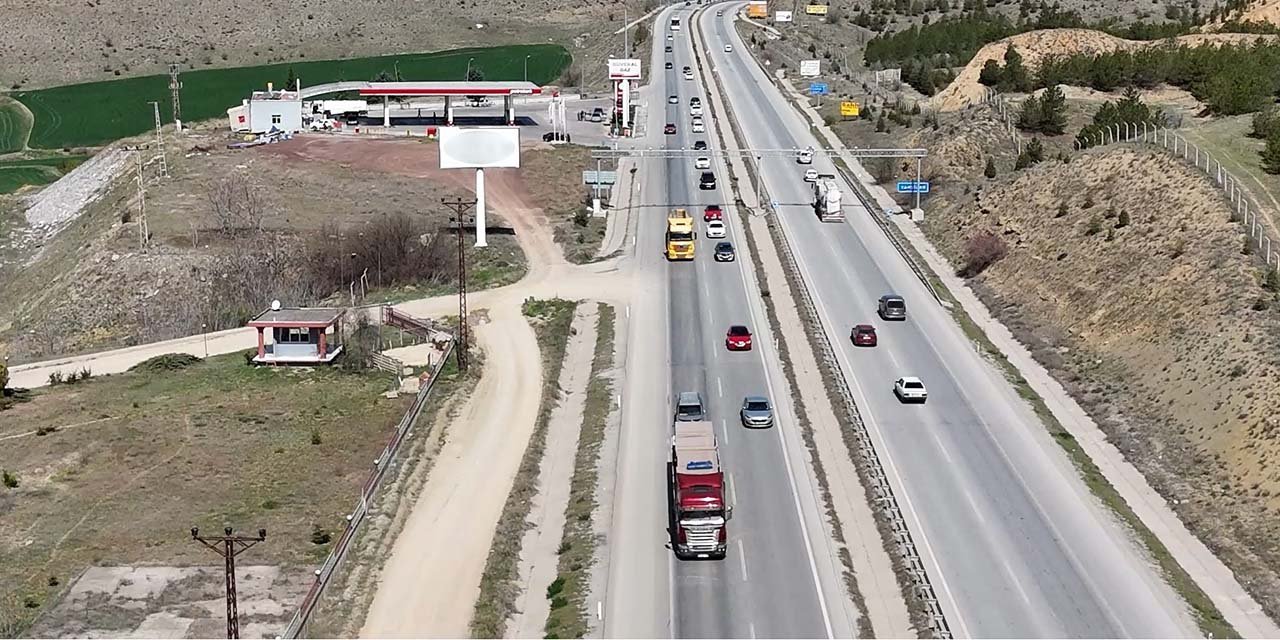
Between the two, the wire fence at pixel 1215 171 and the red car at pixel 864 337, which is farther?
the red car at pixel 864 337

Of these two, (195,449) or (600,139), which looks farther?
(600,139)

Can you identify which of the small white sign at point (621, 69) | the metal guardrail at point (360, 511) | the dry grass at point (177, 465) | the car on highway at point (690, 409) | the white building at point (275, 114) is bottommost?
the dry grass at point (177, 465)

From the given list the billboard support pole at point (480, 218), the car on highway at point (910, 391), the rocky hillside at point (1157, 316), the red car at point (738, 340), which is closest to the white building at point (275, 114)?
the billboard support pole at point (480, 218)

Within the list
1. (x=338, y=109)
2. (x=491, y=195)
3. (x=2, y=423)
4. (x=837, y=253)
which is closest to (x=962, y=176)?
(x=837, y=253)

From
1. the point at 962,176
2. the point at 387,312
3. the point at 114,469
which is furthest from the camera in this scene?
the point at 962,176

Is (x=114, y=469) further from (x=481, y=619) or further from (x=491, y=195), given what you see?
(x=491, y=195)

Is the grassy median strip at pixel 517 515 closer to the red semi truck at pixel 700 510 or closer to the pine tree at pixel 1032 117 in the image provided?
the red semi truck at pixel 700 510
